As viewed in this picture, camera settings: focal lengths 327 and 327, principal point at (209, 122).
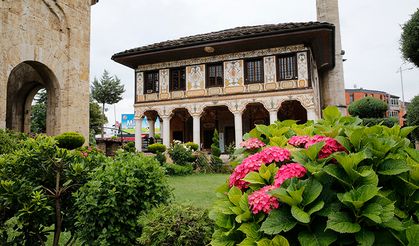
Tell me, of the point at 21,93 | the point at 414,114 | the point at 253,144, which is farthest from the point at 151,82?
the point at 253,144

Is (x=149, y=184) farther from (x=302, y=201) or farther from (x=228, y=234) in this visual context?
(x=302, y=201)

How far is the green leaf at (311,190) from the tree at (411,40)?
10.2m

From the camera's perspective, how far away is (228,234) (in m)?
1.82

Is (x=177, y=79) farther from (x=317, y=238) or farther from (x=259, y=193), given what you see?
(x=317, y=238)

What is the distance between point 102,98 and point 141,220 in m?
41.0

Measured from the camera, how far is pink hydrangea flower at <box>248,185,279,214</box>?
166 centimetres

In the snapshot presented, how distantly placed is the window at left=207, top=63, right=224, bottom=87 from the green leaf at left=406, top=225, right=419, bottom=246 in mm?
18608

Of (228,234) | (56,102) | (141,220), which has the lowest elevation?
(141,220)

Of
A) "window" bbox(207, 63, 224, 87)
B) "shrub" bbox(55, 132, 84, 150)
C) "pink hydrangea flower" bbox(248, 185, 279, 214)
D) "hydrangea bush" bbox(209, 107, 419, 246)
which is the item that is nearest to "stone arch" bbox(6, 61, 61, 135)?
"shrub" bbox(55, 132, 84, 150)

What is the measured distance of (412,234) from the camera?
147 centimetres

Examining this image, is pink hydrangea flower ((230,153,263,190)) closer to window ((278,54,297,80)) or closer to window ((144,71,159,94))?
window ((278,54,297,80))

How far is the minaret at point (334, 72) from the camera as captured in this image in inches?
912

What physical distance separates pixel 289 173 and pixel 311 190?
158mm

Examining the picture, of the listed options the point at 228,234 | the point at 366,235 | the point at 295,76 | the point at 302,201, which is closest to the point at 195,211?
the point at 228,234
